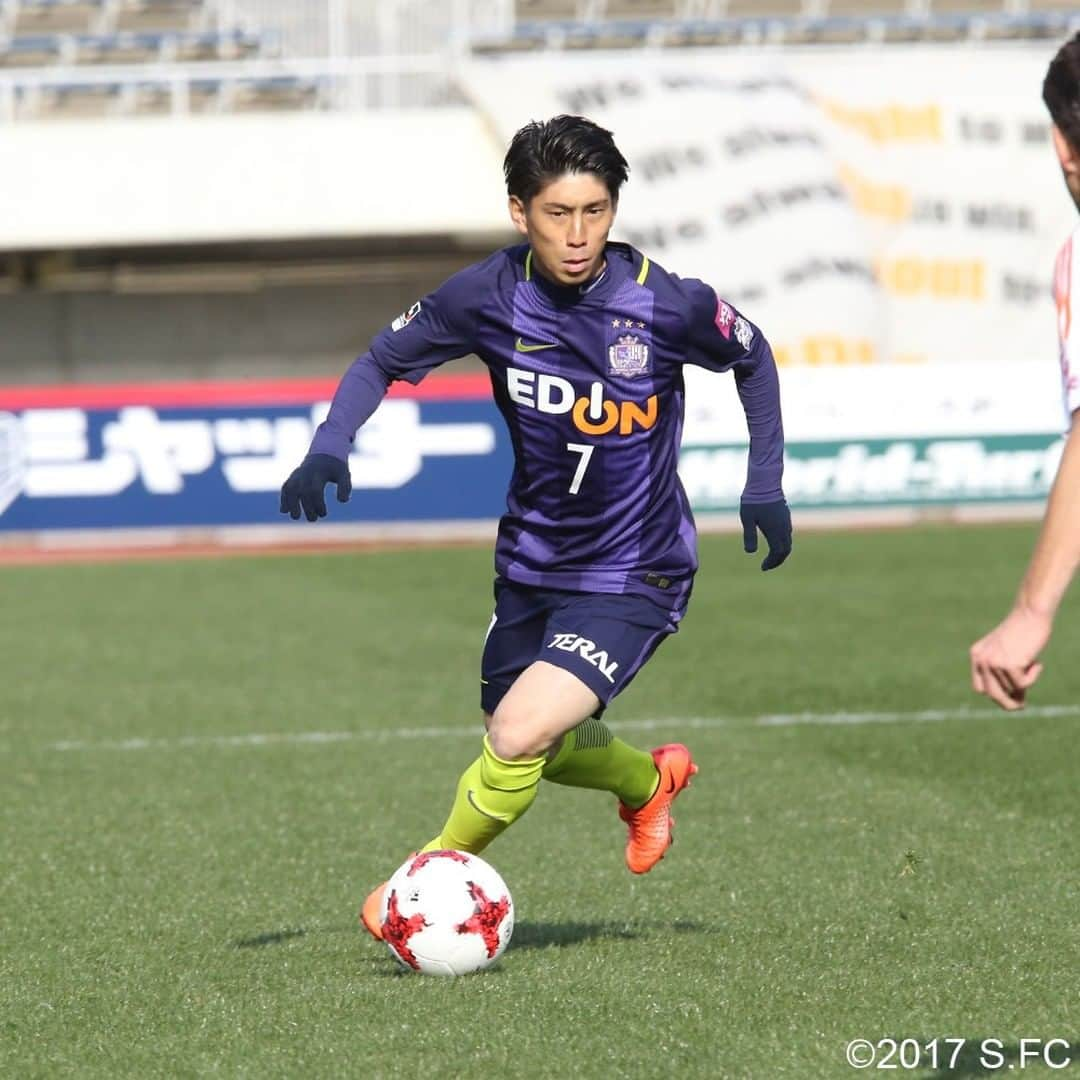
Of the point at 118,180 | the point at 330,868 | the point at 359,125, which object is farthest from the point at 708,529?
the point at 330,868

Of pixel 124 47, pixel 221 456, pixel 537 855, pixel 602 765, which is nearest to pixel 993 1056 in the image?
pixel 602 765

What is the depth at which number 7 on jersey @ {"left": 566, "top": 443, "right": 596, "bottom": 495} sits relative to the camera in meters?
4.68

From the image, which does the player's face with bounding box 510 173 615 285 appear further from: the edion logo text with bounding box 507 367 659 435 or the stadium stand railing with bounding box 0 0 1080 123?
the stadium stand railing with bounding box 0 0 1080 123

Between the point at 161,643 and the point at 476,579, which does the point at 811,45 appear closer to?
the point at 476,579

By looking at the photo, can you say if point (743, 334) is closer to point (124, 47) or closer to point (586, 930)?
point (586, 930)

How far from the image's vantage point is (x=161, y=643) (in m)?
12.1

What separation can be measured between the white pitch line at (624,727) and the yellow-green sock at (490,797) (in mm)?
4020

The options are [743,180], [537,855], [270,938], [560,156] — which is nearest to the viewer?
[560,156]

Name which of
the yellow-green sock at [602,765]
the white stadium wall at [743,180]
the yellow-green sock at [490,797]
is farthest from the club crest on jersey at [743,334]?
the white stadium wall at [743,180]

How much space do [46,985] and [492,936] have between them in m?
1.07

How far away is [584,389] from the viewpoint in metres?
4.65

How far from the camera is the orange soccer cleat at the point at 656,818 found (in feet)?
16.6

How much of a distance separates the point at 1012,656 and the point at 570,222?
6.37 feet

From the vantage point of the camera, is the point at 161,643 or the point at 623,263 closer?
the point at 623,263
